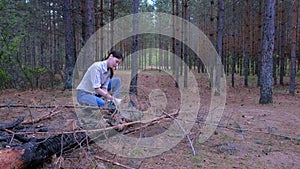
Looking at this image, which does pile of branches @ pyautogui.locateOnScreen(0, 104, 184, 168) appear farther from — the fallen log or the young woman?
the young woman

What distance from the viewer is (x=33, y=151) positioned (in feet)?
8.87

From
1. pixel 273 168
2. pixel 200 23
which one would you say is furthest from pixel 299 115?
pixel 200 23

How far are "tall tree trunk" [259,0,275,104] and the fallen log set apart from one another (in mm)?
6645

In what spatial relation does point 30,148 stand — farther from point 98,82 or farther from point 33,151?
point 98,82

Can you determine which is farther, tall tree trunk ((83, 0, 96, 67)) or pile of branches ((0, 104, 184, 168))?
tall tree trunk ((83, 0, 96, 67))

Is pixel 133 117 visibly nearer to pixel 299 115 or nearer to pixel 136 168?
pixel 136 168

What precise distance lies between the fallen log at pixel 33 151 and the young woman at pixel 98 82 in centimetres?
117

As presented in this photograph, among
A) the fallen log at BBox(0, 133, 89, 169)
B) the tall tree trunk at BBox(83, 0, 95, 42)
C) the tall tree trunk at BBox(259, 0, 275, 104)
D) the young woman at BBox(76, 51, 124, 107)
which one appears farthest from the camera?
the tall tree trunk at BBox(83, 0, 95, 42)

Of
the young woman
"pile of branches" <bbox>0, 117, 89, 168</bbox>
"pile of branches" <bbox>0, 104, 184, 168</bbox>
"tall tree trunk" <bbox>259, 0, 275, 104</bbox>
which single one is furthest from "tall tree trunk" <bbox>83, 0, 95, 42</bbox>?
"pile of branches" <bbox>0, 117, 89, 168</bbox>

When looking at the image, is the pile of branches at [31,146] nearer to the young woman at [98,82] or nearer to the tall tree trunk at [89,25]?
the young woman at [98,82]

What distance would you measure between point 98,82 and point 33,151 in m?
1.83

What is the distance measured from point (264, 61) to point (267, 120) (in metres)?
3.08

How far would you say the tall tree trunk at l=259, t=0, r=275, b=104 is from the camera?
802 cm

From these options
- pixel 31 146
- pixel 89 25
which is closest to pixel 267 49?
pixel 89 25
